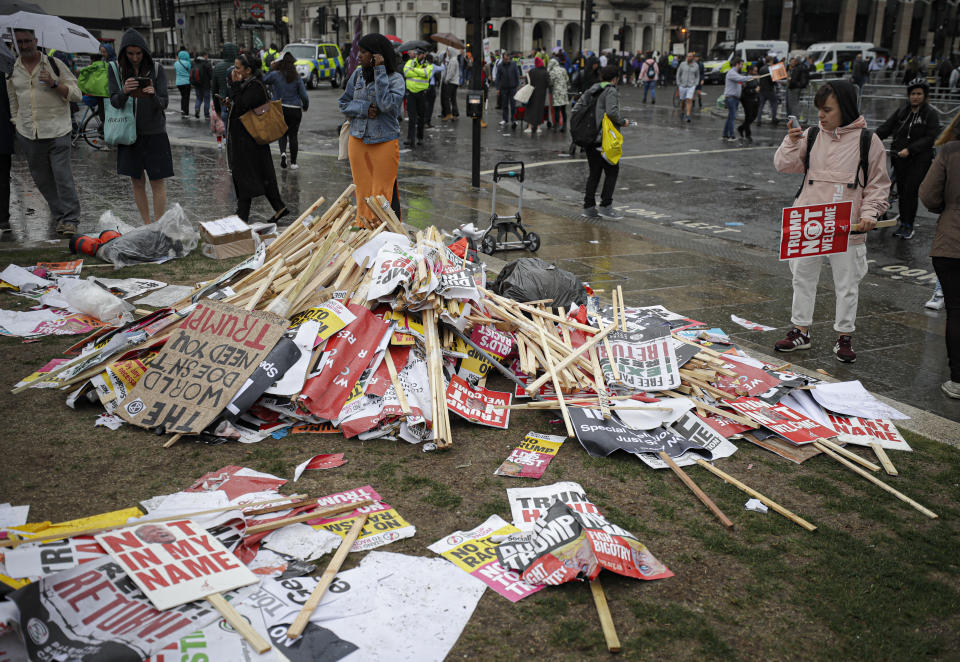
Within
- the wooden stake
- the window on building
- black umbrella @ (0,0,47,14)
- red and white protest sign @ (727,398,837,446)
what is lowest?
the wooden stake

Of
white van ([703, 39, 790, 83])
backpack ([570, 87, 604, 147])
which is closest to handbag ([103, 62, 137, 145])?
backpack ([570, 87, 604, 147])

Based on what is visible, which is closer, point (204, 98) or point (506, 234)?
point (506, 234)

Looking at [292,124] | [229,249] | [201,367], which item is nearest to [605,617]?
[201,367]

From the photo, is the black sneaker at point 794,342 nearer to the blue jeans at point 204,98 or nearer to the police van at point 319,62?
the blue jeans at point 204,98

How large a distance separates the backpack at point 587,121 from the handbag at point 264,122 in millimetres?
3646

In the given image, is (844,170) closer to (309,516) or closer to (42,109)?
(309,516)

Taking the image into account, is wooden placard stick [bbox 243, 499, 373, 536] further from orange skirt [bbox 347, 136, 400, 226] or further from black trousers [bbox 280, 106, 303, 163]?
black trousers [bbox 280, 106, 303, 163]

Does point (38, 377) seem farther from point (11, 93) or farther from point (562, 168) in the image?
point (562, 168)

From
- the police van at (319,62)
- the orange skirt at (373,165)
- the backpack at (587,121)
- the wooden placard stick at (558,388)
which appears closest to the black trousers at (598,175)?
the backpack at (587,121)

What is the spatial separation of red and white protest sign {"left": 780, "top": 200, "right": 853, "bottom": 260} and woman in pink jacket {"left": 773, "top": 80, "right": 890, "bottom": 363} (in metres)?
0.10

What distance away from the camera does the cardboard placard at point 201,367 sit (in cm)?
405

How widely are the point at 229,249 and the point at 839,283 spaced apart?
554 cm

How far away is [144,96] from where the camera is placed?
7742 millimetres

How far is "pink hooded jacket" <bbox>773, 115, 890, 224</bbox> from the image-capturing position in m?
5.29
